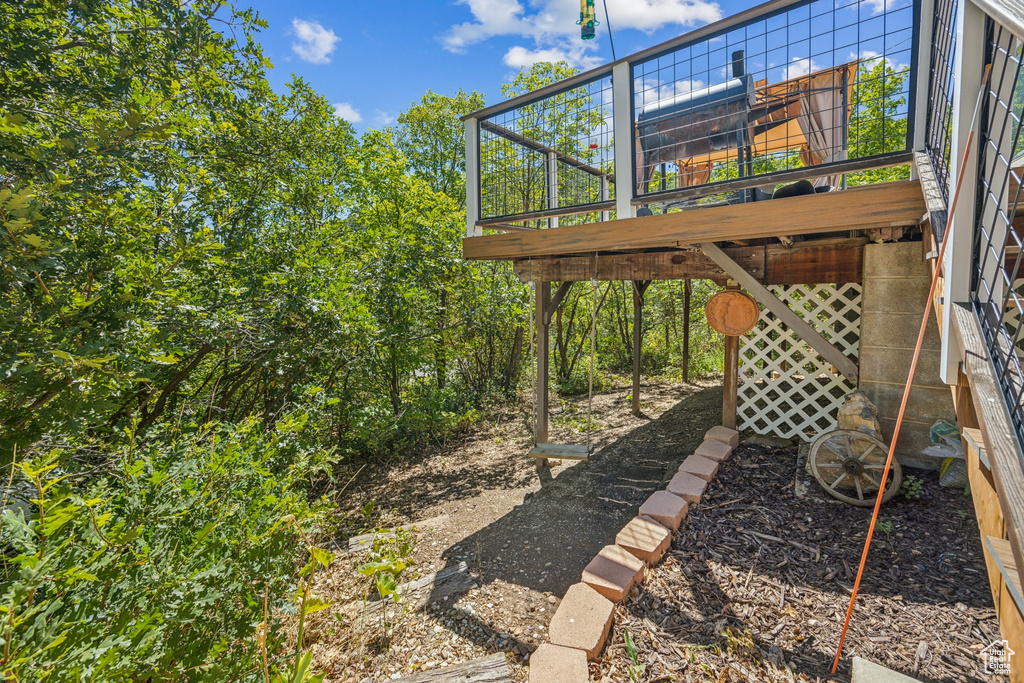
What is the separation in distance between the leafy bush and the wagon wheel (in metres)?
3.16

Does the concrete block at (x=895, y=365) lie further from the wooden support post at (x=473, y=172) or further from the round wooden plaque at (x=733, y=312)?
the wooden support post at (x=473, y=172)

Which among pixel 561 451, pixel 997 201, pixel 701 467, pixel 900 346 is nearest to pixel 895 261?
pixel 900 346

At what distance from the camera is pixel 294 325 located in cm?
436

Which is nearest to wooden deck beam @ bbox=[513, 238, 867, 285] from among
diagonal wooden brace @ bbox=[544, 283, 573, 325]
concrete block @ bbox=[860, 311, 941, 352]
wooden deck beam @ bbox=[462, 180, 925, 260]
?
diagonal wooden brace @ bbox=[544, 283, 573, 325]

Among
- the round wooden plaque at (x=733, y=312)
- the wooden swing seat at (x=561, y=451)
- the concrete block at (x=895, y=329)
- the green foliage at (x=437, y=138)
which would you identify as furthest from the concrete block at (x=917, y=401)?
the green foliage at (x=437, y=138)

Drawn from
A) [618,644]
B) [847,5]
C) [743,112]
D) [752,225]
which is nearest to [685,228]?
[752,225]

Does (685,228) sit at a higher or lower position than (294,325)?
higher

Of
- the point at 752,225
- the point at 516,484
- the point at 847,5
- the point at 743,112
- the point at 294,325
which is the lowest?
the point at 516,484

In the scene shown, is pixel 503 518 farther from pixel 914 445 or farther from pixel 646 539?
pixel 914 445

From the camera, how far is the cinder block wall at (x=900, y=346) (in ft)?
10.0

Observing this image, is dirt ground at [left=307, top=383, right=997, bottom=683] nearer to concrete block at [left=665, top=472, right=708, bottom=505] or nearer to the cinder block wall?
concrete block at [left=665, top=472, right=708, bottom=505]

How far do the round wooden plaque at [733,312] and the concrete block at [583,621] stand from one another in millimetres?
2389

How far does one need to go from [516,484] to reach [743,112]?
11.7 ft

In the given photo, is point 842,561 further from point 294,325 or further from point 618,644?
point 294,325
